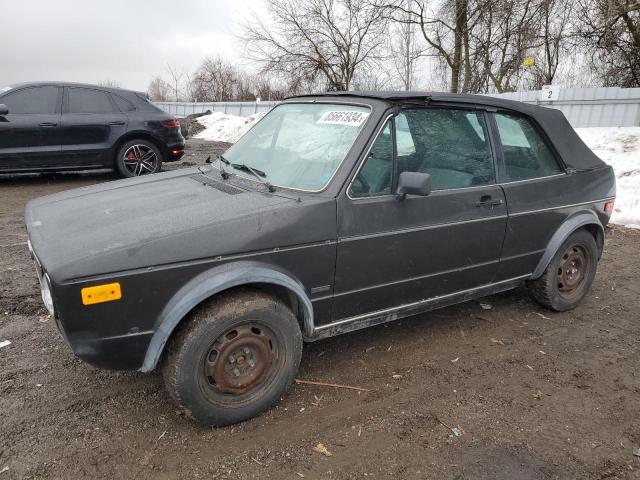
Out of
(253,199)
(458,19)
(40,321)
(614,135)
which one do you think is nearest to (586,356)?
(253,199)

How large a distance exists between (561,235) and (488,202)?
92 centimetres

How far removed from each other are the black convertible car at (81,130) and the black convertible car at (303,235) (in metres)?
5.56

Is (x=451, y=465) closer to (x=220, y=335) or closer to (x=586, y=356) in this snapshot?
(x=220, y=335)

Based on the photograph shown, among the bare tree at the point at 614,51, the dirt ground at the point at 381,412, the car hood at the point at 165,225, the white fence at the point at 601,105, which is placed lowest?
Answer: the dirt ground at the point at 381,412

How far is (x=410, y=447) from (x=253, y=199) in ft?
5.28

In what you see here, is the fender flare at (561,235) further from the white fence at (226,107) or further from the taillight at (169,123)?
the white fence at (226,107)

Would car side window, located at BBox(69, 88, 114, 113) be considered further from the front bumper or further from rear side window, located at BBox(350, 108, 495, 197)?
rear side window, located at BBox(350, 108, 495, 197)

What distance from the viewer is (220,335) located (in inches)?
99.9

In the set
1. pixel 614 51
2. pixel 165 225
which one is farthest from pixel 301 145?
pixel 614 51

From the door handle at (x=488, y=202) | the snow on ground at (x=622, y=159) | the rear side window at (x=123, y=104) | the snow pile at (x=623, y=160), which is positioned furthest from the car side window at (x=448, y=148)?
the rear side window at (x=123, y=104)

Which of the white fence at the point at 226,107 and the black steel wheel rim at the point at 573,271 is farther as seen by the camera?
the white fence at the point at 226,107

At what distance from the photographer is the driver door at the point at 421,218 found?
9.59 ft

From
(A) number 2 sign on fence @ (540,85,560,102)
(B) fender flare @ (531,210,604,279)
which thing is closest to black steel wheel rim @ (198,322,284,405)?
(B) fender flare @ (531,210,604,279)

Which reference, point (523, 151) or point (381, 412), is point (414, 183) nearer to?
point (381, 412)
